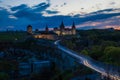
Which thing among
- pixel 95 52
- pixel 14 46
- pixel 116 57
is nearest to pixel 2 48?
pixel 14 46

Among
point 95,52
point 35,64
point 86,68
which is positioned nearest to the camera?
point 86,68

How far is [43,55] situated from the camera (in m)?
102

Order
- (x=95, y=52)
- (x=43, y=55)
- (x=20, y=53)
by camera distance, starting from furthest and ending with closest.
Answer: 1. (x=20, y=53)
2. (x=43, y=55)
3. (x=95, y=52)

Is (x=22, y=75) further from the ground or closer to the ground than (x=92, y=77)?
closer to the ground

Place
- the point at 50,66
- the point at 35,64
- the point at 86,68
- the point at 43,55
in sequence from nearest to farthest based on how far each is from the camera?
the point at 86,68 → the point at 50,66 → the point at 35,64 → the point at 43,55

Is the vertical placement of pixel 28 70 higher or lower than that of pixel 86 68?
lower

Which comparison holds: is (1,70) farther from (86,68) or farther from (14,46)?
(14,46)

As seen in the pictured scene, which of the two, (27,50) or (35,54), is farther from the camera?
(27,50)

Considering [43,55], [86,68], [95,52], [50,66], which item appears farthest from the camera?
[43,55]

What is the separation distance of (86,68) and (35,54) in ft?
204

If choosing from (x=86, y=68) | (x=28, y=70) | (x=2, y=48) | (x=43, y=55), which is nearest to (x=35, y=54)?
(x=43, y=55)

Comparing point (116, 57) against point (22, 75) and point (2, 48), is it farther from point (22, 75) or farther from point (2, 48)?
point (2, 48)

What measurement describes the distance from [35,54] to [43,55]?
5.47 m

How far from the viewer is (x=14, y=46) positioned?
12750 centimetres
